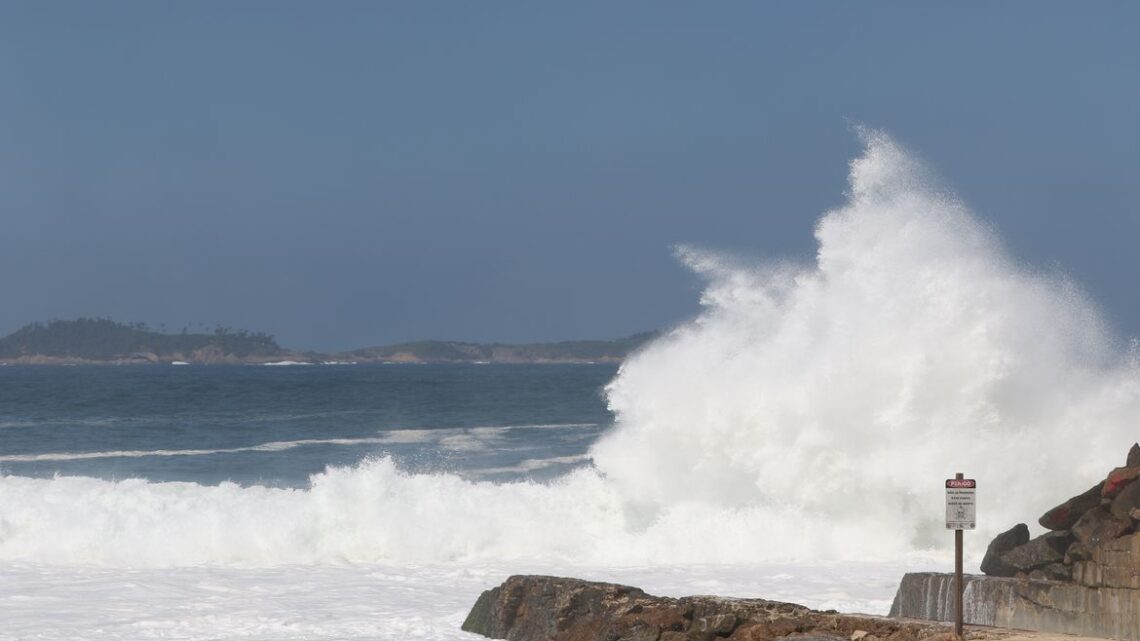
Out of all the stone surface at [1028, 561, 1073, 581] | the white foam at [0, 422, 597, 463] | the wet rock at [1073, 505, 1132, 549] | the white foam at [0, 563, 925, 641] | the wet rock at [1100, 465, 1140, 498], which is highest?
the white foam at [0, 422, 597, 463]

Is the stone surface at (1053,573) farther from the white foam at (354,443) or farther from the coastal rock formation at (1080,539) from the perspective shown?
the white foam at (354,443)

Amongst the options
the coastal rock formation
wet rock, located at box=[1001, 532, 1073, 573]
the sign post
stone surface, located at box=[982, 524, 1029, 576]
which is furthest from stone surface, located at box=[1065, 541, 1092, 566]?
the sign post

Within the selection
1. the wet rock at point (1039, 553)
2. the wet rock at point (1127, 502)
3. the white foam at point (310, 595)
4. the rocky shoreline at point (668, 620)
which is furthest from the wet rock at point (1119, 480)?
the white foam at point (310, 595)

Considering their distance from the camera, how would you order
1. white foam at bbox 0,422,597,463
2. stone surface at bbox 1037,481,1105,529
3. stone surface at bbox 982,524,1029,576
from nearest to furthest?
stone surface at bbox 1037,481,1105,529
stone surface at bbox 982,524,1029,576
white foam at bbox 0,422,597,463

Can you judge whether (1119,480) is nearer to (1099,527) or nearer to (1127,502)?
(1127,502)

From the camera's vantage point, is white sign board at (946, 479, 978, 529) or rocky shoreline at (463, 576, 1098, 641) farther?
rocky shoreline at (463, 576, 1098, 641)

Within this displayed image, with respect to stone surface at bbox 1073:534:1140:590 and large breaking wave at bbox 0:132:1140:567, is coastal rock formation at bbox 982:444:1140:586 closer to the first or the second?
stone surface at bbox 1073:534:1140:590

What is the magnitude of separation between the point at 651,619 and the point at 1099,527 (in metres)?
4.14

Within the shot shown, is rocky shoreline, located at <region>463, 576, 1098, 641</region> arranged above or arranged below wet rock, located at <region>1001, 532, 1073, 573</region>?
below

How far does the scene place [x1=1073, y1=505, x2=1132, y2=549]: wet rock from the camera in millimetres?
13320

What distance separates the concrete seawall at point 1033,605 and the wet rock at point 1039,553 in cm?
53

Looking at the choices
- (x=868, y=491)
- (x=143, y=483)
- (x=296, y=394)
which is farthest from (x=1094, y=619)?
(x=296, y=394)

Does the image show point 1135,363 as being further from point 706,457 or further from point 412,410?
point 412,410

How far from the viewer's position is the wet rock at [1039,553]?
13.8m
